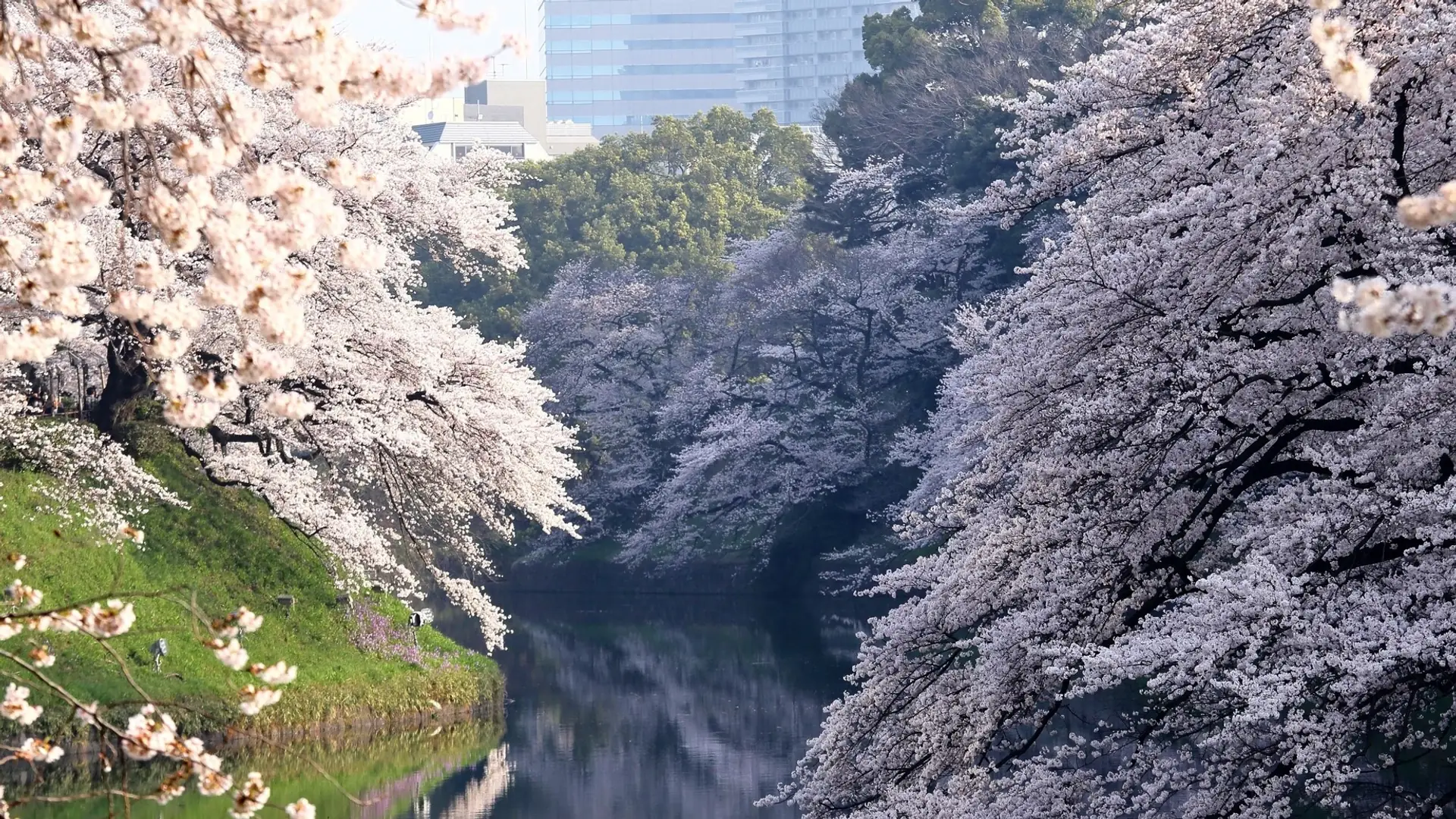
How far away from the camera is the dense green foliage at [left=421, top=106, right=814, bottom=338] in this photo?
168 ft

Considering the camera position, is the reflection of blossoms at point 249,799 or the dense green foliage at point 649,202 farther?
the dense green foliage at point 649,202

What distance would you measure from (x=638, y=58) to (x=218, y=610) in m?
139

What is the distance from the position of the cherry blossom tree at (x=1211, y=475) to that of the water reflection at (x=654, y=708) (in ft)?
16.6

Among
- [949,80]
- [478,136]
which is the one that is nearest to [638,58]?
[478,136]

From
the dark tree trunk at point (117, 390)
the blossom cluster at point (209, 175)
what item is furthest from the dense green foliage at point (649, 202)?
the blossom cluster at point (209, 175)

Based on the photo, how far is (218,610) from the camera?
64.0ft

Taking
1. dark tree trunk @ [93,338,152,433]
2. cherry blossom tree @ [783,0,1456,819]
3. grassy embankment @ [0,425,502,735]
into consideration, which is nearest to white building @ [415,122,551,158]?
grassy embankment @ [0,425,502,735]

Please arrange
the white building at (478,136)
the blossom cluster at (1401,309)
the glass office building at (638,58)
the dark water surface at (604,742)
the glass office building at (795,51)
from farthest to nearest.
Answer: the glass office building at (638,58) → the glass office building at (795,51) → the white building at (478,136) → the dark water surface at (604,742) → the blossom cluster at (1401,309)

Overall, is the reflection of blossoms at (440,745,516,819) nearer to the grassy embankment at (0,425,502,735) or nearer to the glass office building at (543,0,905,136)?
the grassy embankment at (0,425,502,735)

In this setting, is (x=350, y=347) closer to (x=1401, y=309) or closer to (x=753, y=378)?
(x=1401, y=309)

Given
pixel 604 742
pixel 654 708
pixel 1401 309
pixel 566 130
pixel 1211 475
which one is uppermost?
pixel 566 130

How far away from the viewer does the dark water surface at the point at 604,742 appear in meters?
16.8

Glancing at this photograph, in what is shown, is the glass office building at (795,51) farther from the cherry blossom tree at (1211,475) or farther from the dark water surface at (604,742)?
the cherry blossom tree at (1211,475)

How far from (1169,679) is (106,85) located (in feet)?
21.3
